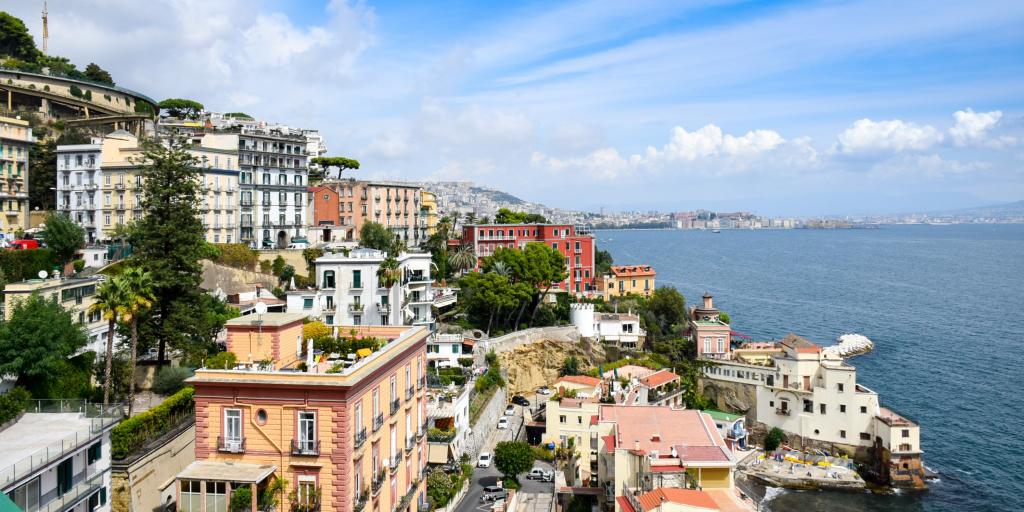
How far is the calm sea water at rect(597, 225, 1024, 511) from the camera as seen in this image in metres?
42.7

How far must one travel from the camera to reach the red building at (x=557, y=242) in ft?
250

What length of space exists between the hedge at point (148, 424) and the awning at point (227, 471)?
15.3 ft

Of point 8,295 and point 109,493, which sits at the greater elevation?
point 8,295

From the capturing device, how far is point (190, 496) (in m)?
16.9

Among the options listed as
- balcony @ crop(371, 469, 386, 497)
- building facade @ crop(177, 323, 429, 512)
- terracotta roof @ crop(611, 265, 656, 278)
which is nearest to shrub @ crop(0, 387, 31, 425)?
building facade @ crop(177, 323, 429, 512)

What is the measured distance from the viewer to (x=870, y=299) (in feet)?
364

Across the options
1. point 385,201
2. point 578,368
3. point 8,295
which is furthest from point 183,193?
point 385,201

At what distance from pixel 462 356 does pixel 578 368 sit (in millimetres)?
12239

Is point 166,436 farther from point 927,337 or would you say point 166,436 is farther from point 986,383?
point 927,337

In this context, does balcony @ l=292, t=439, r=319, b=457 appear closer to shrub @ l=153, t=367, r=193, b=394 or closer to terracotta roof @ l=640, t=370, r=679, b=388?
shrub @ l=153, t=367, r=193, b=394

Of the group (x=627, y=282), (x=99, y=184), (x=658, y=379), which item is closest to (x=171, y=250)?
(x=99, y=184)

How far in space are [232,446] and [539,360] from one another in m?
40.3

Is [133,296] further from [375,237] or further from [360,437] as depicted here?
[375,237]

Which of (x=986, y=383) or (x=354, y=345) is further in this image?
(x=986, y=383)
